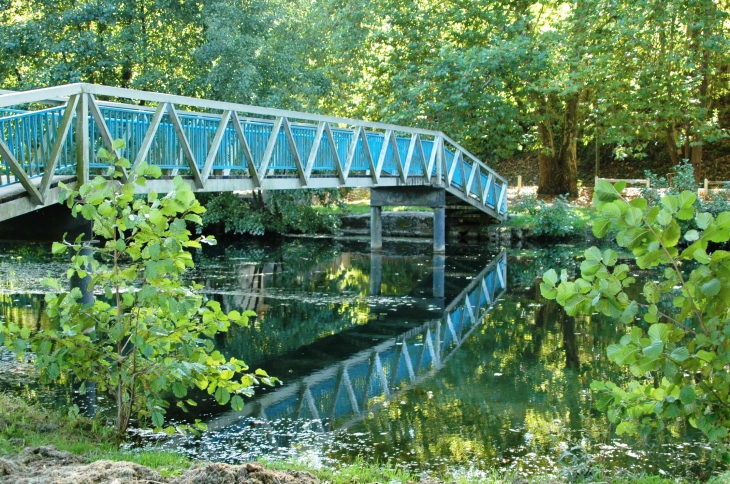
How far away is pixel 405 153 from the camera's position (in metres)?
20.9

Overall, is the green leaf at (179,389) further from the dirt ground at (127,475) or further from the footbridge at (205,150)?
the footbridge at (205,150)

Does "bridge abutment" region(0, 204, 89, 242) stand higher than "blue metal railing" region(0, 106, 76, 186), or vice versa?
"blue metal railing" region(0, 106, 76, 186)

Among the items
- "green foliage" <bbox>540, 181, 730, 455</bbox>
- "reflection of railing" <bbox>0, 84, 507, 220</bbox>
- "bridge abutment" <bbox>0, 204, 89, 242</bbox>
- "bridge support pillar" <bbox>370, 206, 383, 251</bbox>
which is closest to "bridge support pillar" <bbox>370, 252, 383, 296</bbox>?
"bridge support pillar" <bbox>370, 206, 383, 251</bbox>

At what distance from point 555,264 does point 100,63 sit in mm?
13991

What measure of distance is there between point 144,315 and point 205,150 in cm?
721

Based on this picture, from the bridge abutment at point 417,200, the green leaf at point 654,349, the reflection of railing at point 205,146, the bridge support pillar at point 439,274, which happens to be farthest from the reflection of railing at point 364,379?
the bridge abutment at point 417,200

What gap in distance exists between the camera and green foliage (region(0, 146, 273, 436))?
→ 578 centimetres

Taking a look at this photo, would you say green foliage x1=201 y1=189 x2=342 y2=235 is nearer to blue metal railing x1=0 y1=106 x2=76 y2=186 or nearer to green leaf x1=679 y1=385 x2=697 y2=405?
blue metal railing x1=0 y1=106 x2=76 y2=186

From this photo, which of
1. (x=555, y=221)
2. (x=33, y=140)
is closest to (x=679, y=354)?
(x=33, y=140)

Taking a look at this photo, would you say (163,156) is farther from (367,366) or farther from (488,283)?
(488,283)

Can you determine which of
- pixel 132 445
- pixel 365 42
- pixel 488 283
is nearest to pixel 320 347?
pixel 132 445

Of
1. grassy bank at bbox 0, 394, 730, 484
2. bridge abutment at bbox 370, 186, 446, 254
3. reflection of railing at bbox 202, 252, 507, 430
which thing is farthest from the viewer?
bridge abutment at bbox 370, 186, 446, 254

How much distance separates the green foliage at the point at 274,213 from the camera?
26.1 m

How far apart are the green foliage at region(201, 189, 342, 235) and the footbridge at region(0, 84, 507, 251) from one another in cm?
402
